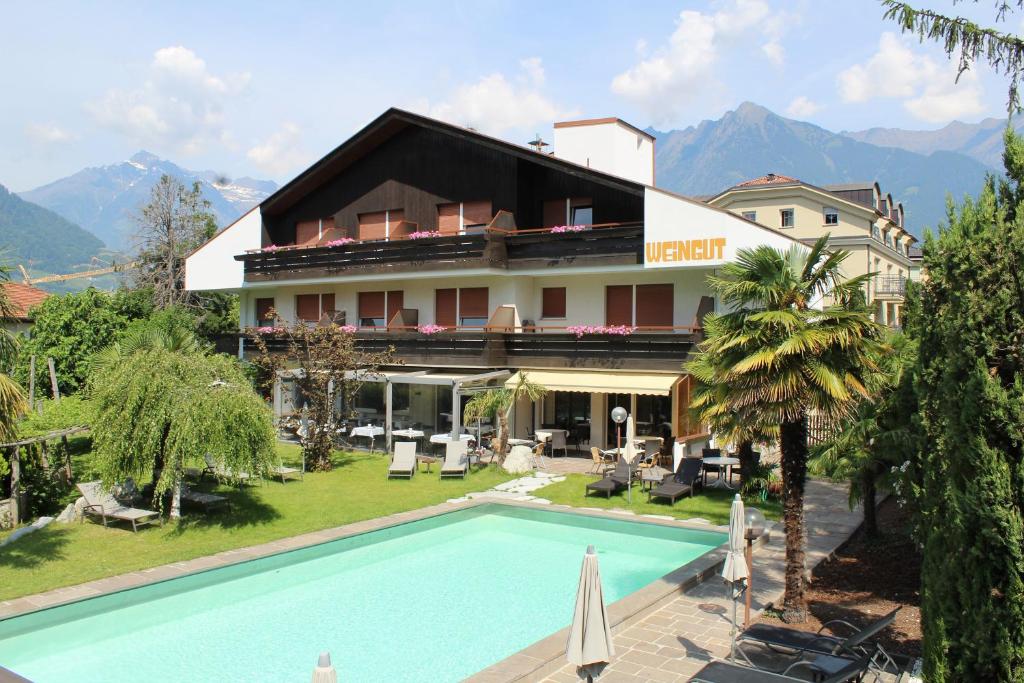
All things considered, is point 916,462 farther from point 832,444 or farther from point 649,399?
point 649,399

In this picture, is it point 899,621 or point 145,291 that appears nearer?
point 899,621

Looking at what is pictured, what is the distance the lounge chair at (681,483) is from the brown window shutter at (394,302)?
570 inches

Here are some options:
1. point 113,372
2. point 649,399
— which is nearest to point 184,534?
point 113,372

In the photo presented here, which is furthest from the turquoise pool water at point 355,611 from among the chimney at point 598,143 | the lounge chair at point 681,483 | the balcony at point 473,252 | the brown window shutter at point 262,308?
the brown window shutter at point 262,308

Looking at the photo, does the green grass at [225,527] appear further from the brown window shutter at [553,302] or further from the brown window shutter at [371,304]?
the brown window shutter at [371,304]

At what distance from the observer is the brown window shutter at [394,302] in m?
30.1

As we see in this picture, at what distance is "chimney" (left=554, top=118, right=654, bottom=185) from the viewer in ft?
94.4

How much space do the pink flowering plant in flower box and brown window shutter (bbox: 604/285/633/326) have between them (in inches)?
19.7

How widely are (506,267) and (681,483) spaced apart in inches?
409

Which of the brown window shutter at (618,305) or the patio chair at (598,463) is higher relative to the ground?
the brown window shutter at (618,305)

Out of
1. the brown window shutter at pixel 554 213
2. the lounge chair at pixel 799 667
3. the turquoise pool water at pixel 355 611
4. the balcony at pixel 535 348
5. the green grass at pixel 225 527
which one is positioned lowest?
the turquoise pool water at pixel 355 611

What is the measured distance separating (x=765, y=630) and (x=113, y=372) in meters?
13.1

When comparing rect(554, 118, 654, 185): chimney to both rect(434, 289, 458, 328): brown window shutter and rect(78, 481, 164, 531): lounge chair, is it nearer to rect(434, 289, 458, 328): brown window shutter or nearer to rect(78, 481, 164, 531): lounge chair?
rect(434, 289, 458, 328): brown window shutter

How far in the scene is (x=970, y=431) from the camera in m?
6.01
